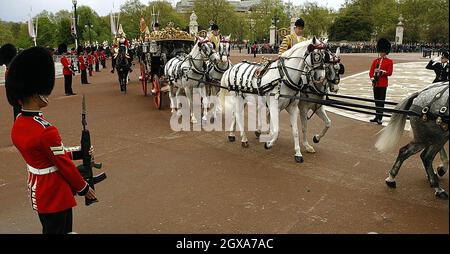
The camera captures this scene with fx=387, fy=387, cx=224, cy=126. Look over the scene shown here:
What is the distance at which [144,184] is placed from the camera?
18.6 ft

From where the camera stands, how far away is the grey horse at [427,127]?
4.24m

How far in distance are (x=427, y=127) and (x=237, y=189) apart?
2.51 metres

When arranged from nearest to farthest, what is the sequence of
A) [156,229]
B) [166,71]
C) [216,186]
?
[156,229]
[216,186]
[166,71]

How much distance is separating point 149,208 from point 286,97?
291 centimetres

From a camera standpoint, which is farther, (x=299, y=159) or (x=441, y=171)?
(x=299, y=159)

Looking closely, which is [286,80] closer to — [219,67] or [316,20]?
[219,67]

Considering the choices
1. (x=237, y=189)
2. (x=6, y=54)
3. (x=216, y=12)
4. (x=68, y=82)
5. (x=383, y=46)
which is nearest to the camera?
(x=237, y=189)

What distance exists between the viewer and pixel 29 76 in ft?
9.34

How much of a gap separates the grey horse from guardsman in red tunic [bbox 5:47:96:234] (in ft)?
12.0

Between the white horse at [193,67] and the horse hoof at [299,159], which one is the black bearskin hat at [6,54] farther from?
the horse hoof at [299,159]

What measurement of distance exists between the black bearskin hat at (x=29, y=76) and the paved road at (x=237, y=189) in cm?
198

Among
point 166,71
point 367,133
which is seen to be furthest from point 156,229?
point 166,71

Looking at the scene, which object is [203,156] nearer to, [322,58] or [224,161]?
[224,161]

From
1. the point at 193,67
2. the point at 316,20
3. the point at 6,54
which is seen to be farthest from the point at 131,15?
the point at 6,54
